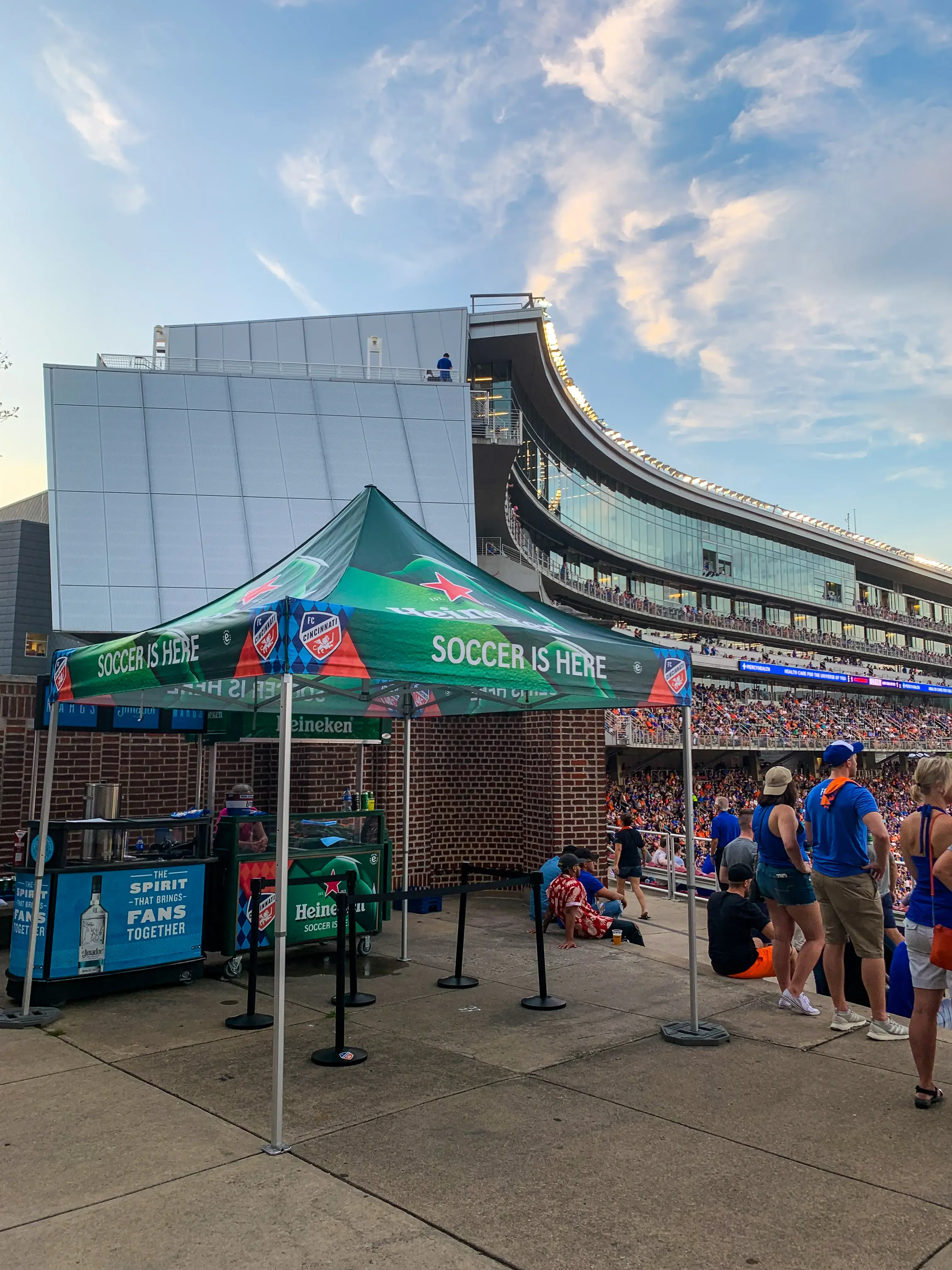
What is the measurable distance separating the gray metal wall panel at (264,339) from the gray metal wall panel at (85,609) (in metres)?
23.3

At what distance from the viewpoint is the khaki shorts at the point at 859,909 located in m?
6.32

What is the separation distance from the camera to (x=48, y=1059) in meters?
6.02

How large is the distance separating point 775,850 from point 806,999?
124cm

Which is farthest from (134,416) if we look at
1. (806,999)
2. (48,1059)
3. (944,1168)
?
(944,1168)

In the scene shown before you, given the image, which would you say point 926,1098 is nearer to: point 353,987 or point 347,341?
point 353,987

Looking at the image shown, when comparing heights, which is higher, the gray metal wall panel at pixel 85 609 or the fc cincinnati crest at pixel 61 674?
the gray metal wall panel at pixel 85 609

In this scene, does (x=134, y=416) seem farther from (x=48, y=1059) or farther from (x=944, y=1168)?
(x=944, y=1168)

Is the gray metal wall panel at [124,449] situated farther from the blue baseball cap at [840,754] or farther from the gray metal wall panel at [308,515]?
the blue baseball cap at [840,754]

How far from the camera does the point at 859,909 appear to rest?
6348 millimetres

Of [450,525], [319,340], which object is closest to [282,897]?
[450,525]

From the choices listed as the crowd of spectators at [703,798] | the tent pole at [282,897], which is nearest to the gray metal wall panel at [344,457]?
the crowd of spectators at [703,798]

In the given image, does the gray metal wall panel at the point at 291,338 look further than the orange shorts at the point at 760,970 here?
Yes

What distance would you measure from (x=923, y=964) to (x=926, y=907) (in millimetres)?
320

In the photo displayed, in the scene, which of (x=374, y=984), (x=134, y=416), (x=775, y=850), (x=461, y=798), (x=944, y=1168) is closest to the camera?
(x=944, y=1168)
